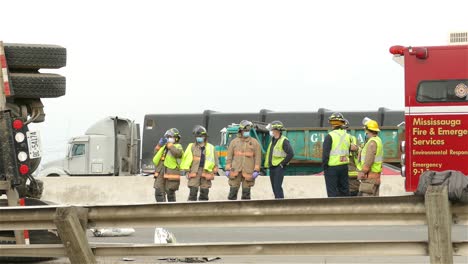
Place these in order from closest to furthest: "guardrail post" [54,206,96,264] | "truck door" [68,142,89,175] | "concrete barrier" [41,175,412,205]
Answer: "guardrail post" [54,206,96,264] → "concrete barrier" [41,175,412,205] → "truck door" [68,142,89,175]

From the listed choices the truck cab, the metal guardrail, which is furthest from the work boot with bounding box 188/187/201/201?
the truck cab

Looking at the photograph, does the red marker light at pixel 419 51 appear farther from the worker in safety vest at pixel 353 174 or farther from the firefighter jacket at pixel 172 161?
the firefighter jacket at pixel 172 161

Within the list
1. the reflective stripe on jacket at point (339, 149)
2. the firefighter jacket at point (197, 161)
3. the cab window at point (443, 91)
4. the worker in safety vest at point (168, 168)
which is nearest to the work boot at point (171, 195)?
the worker in safety vest at point (168, 168)

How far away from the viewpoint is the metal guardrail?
6.69 metres

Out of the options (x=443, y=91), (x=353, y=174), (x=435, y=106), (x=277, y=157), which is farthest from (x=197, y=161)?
(x=443, y=91)

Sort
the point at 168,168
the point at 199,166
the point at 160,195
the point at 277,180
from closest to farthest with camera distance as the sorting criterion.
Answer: the point at 277,180 → the point at 168,168 → the point at 199,166 → the point at 160,195

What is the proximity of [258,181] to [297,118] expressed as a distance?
45.2ft

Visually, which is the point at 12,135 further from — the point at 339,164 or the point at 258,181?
the point at 258,181

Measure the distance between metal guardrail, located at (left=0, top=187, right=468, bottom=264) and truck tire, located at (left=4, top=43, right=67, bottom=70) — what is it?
5.56 ft

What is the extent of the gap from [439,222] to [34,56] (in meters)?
A: 4.42

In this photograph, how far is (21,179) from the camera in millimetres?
9117

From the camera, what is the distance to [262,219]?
7160 millimetres

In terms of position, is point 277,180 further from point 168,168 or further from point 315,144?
point 315,144

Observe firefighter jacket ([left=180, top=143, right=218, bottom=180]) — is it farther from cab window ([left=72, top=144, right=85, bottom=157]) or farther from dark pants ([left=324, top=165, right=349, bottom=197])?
cab window ([left=72, top=144, right=85, bottom=157])
